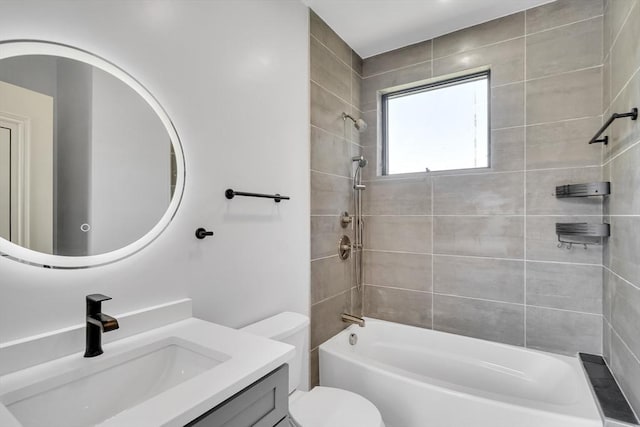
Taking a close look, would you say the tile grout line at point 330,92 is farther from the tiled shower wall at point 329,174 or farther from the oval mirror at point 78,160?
the oval mirror at point 78,160

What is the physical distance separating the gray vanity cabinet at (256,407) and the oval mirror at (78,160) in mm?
661

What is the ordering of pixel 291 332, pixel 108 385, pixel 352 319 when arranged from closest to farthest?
pixel 108 385 < pixel 291 332 < pixel 352 319

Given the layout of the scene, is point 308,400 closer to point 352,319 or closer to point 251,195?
point 352,319

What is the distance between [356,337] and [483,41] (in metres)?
2.39

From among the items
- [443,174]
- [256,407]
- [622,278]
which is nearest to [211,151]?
[256,407]

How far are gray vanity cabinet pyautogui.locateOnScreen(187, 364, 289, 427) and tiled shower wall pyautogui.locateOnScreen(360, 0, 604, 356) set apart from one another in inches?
Result: 71.1

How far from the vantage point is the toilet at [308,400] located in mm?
1453

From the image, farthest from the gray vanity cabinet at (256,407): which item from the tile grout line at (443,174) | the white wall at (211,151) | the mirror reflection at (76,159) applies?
the tile grout line at (443,174)

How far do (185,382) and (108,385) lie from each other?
1.13 feet

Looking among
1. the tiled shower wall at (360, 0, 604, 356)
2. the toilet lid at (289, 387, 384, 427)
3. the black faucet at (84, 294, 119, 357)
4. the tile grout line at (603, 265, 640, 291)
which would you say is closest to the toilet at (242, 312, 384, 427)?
the toilet lid at (289, 387, 384, 427)

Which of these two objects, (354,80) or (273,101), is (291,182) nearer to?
(273,101)

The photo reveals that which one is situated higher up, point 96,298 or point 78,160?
point 78,160

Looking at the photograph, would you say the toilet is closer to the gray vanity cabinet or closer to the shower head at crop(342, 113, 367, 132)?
the gray vanity cabinet

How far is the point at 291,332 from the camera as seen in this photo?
155 cm
